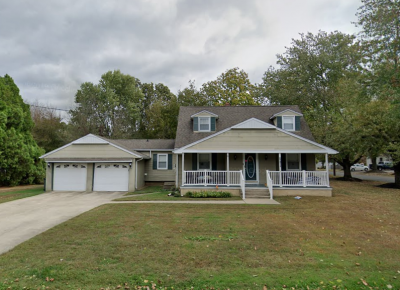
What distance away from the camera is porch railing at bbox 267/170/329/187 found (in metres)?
14.0

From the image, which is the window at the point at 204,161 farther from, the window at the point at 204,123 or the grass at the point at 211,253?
the grass at the point at 211,253

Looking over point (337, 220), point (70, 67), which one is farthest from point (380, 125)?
point (70, 67)

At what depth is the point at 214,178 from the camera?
14594 mm

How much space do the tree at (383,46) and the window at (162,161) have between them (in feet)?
49.2

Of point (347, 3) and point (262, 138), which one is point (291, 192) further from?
point (347, 3)

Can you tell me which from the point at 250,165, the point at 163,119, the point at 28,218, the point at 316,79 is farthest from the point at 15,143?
the point at 316,79

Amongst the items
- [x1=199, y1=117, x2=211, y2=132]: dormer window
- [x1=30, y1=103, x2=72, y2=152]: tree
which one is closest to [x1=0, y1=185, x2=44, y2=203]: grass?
[x1=199, y1=117, x2=211, y2=132]: dormer window

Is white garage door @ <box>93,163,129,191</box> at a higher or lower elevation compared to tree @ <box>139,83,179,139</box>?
lower

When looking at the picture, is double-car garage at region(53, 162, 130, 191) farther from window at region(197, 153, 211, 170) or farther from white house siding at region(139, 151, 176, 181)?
window at region(197, 153, 211, 170)

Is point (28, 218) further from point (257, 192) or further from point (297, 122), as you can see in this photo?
point (297, 122)

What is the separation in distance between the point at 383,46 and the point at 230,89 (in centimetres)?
1920

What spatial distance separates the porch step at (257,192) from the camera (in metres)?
13.3

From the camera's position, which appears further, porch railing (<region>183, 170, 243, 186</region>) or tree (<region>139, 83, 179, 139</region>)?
tree (<region>139, 83, 179, 139</region>)

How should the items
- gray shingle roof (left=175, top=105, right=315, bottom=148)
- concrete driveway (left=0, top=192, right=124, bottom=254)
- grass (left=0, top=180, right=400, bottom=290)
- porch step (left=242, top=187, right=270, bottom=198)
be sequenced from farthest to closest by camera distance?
1. gray shingle roof (left=175, top=105, right=315, bottom=148)
2. porch step (left=242, top=187, right=270, bottom=198)
3. concrete driveway (left=0, top=192, right=124, bottom=254)
4. grass (left=0, top=180, right=400, bottom=290)
